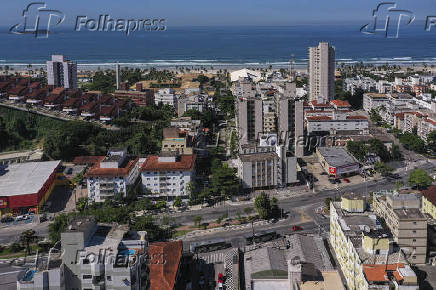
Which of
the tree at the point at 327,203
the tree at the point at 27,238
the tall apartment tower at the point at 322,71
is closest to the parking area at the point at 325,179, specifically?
the tree at the point at 327,203

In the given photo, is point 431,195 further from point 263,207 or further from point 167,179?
point 167,179

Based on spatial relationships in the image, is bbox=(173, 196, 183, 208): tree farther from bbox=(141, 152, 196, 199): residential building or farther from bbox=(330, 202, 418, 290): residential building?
bbox=(330, 202, 418, 290): residential building

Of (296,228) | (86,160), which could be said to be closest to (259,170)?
(296,228)

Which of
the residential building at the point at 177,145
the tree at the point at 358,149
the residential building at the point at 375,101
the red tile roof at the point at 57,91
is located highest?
the red tile roof at the point at 57,91

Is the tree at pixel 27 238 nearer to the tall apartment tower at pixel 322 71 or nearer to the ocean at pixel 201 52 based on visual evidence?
the tall apartment tower at pixel 322 71

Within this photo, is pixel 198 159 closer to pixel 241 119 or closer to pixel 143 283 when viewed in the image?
pixel 241 119

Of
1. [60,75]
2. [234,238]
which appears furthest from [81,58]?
[234,238]
